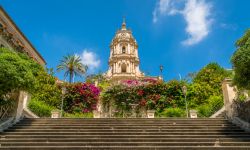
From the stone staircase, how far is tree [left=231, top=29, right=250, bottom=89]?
2.40 m

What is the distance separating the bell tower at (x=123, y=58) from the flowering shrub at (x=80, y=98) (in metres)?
22.6

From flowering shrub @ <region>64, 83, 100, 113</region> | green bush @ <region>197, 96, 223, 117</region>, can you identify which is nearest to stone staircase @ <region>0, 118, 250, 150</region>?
green bush @ <region>197, 96, 223, 117</region>

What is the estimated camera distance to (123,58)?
53.8 metres

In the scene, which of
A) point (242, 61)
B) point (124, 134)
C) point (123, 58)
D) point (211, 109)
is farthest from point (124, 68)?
point (242, 61)

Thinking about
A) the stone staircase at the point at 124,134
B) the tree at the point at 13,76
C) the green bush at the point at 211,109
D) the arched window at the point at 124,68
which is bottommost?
the stone staircase at the point at 124,134

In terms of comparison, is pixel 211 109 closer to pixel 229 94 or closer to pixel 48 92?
pixel 229 94

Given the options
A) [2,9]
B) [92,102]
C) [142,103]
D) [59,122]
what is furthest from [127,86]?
[2,9]

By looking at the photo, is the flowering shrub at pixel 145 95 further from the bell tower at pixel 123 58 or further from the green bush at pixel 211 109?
the bell tower at pixel 123 58

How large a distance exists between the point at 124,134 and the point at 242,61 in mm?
6109

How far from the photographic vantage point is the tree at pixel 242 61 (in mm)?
10867

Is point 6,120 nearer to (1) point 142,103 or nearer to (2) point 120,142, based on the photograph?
(2) point 120,142

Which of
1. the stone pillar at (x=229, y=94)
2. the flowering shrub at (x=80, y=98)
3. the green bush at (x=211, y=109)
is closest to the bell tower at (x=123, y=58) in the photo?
the flowering shrub at (x=80, y=98)

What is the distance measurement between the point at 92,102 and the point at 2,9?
16810mm

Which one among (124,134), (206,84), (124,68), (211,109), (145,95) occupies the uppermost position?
(124,68)
